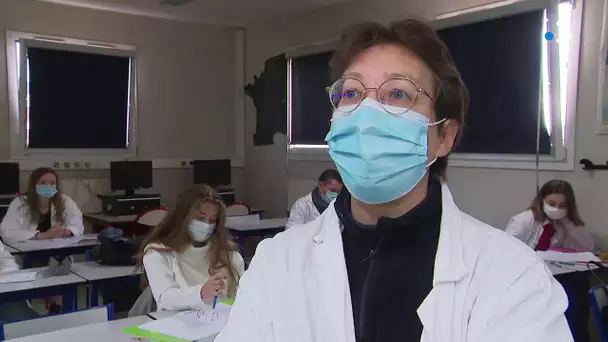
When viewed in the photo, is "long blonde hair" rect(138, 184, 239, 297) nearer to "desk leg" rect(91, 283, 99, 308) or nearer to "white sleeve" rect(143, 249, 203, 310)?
"white sleeve" rect(143, 249, 203, 310)

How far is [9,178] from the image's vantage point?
6.28 metres

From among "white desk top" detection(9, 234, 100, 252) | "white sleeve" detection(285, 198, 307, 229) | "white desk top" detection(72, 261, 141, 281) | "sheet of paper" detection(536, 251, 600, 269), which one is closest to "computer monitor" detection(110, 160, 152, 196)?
"white desk top" detection(9, 234, 100, 252)

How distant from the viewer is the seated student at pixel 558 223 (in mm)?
4367

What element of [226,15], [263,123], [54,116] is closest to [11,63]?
[54,116]

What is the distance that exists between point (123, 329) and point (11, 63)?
5.41m

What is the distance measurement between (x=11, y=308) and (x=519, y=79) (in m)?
4.36

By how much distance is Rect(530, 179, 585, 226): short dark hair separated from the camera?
4402 mm

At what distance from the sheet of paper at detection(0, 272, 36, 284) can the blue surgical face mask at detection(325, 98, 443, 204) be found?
9.52 feet

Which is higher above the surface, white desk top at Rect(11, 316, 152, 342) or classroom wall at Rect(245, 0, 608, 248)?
classroom wall at Rect(245, 0, 608, 248)

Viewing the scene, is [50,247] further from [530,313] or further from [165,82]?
[530,313]

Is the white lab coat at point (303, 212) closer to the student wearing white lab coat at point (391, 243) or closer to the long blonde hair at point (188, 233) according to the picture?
the long blonde hair at point (188, 233)

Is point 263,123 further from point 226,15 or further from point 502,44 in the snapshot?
point 502,44

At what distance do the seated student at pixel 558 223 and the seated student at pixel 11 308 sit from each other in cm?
348

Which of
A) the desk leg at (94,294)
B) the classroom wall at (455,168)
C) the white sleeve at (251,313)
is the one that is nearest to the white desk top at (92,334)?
the desk leg at (94,294)
